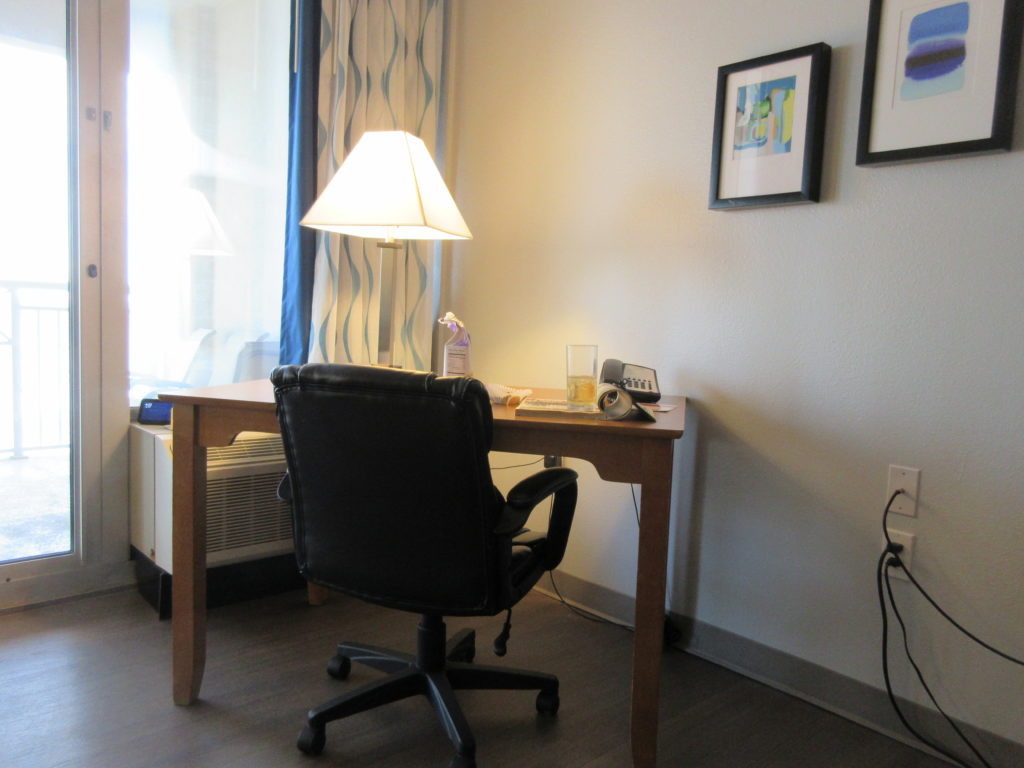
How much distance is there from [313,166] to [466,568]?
5.39 ft

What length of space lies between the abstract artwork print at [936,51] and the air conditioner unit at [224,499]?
1899 mm

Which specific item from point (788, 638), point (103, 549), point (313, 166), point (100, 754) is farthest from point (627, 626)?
point (313, 166)

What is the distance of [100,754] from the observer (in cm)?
142

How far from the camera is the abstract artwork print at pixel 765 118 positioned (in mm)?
1706

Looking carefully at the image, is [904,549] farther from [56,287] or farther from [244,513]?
[56,287]

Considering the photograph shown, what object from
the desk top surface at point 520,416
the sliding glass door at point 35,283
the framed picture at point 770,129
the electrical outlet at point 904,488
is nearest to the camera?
the desk top surface at point 520,416

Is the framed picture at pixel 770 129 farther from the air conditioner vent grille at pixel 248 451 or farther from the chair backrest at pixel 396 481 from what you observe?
the air conditioner vent grille at pixel 248 451

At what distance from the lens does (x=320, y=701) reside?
165 centimetres

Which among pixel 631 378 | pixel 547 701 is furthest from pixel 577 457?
pixel 547 701

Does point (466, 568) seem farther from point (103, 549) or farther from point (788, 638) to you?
point (103, 549)

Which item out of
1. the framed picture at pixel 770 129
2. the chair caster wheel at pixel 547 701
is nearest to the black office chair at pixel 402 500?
the chair caster wheel at pixel 547 701

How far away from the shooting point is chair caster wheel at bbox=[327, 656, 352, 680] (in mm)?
1748

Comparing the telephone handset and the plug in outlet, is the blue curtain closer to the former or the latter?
the telephone handset

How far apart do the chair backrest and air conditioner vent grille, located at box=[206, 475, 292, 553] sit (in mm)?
811
